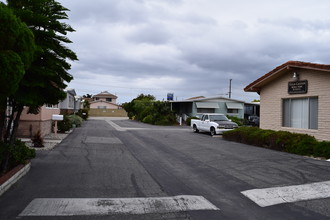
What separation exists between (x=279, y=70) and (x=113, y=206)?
1150cm

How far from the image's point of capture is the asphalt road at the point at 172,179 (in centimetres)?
527

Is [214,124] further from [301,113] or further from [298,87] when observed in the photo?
[298,87]

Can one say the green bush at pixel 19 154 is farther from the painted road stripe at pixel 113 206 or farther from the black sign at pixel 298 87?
the black sign at pixel 298 87

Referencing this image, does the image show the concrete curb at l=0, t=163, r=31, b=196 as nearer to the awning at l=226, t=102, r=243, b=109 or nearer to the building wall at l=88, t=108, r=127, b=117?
the awning at l=226, t=102, r=243, b=109

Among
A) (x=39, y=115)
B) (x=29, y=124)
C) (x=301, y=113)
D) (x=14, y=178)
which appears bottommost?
(x=14, y=178)

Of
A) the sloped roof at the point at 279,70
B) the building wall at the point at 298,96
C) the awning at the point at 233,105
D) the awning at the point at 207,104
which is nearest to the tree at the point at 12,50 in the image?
the sloped roof at the point at 279,70

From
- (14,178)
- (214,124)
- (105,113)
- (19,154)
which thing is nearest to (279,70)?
(214,124)

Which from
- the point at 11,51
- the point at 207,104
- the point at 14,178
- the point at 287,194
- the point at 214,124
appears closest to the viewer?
the point at 11,51

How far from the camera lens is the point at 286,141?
41.2ft

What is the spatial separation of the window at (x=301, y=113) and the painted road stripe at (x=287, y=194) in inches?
261

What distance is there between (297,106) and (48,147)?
37.2 feet

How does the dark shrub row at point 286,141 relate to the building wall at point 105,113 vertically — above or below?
below

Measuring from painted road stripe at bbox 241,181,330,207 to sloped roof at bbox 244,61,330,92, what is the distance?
258 inches

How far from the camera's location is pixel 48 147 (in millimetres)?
12711
